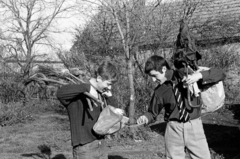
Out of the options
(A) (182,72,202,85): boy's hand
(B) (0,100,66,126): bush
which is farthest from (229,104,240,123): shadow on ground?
(A) (182,72,202,85): boy's hand

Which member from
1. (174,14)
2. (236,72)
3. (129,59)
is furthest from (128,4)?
(236,72)

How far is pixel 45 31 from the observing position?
1650cm

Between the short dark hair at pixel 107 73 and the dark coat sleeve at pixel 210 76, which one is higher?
the short dark hair at pixel 107 73

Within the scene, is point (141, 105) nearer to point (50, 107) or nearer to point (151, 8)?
point (151, 8)

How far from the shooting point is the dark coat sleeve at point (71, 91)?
2.90 m

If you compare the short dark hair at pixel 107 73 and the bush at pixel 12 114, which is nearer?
the short dark hair at pixel 107 73

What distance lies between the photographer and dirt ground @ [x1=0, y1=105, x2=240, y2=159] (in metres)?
6.01

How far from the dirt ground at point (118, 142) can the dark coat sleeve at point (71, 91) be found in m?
2.99

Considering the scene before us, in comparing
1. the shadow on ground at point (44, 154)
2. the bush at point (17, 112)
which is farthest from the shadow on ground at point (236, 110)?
the bush at point (17, 112)

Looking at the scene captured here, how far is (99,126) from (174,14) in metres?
6.15

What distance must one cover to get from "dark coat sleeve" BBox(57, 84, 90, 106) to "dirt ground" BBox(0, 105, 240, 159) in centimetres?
299

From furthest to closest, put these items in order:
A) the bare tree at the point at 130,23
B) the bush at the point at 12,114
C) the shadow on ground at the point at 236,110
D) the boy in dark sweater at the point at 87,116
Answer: the bush at the point at 12,114, the shadow on ground at the point at 236,110, the bare tree at the point at 130,23, the boy in dark sweater at the point at 87,116

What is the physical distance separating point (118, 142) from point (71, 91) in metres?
4.23

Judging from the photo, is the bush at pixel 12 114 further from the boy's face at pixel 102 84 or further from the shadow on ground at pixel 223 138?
the boy's face at pixel 102 84
